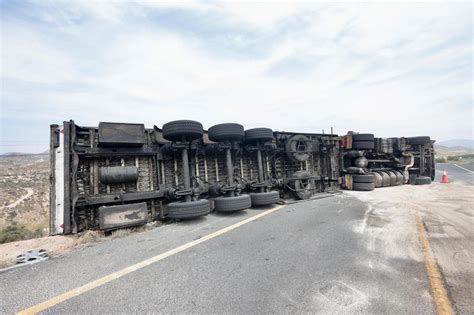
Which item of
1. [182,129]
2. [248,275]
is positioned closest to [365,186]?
[182,129]

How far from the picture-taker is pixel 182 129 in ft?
16.1

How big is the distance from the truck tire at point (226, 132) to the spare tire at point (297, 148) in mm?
2821

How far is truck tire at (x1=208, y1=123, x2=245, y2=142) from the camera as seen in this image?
574 centimetres

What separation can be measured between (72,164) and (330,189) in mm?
9849

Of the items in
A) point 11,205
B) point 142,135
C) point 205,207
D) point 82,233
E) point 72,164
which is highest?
point 142,135

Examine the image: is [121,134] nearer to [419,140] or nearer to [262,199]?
[262,199]

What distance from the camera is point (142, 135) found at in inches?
209

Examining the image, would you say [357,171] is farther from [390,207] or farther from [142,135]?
[142,135]

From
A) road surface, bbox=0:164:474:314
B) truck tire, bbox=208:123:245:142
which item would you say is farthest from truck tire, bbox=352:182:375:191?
truck tire, bbox=208:123:245:142

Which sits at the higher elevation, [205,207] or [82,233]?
[205,207]

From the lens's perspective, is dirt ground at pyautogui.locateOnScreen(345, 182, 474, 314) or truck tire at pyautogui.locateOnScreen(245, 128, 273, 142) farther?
truck tire at pyautogui.locateOnScreen(245, 128, 273, 142)

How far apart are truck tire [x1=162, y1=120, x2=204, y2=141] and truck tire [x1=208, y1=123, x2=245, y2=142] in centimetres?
78

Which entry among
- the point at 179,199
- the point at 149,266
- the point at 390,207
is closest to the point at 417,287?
the point at 149,266

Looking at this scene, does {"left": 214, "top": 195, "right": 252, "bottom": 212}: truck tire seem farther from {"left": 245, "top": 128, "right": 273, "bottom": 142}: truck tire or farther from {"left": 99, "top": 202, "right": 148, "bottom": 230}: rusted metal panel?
{"left": 245, "top": 128, "right": 273, "bottom": 142}: truck tire
